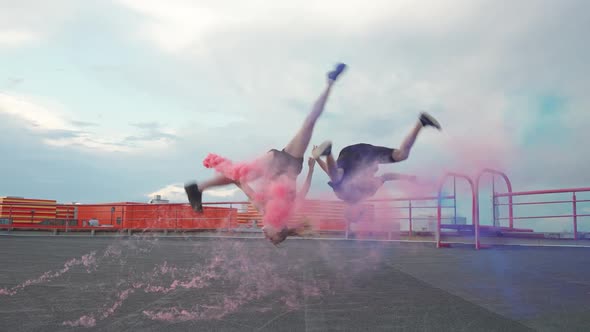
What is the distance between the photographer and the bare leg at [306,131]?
15.1 feet

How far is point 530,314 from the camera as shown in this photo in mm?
4855

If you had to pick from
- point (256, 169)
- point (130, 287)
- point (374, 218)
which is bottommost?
point (130, 287)

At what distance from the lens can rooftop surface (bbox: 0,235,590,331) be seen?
4371 millimetres

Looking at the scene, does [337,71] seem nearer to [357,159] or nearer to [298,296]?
[357,159]

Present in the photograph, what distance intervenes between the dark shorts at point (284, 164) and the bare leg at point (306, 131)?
61mm

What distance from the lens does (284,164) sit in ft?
16.7

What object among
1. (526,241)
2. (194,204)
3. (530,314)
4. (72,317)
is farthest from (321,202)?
(526,241)

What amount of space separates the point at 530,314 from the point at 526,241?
36.3 ft

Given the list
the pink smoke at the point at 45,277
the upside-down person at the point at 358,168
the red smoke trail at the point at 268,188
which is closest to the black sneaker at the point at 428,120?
the upside-down person at the point at 358,168

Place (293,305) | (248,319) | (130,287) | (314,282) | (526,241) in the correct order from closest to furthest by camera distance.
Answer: (248,319), (293,305), (130,287), (314,282), (526,241)

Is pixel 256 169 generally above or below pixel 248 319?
above

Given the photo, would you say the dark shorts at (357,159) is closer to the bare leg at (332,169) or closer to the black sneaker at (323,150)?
the bare leg at (332,169)

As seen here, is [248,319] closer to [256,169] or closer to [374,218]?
[256,169]

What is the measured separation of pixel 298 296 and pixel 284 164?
179cm
